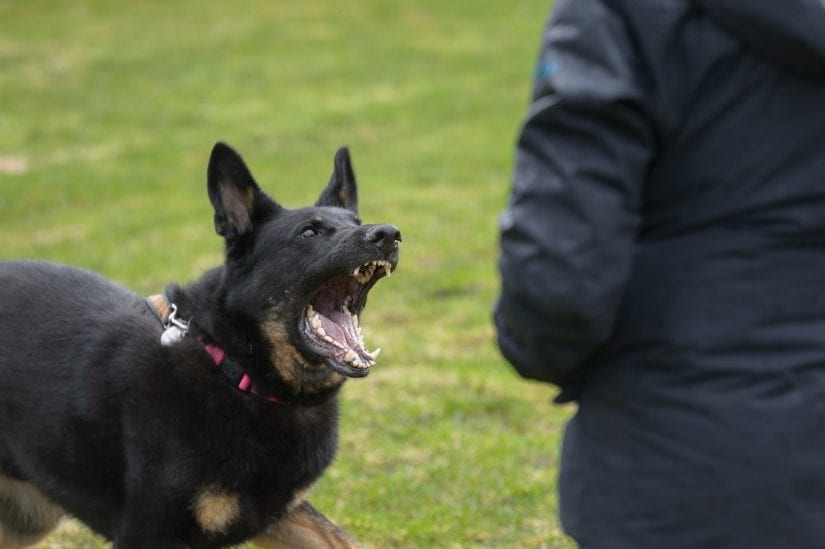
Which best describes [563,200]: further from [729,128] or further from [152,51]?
[152,51]

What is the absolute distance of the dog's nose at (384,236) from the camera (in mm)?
4367

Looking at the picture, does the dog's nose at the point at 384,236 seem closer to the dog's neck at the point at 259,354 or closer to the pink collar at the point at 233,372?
the dog's neck at the point at 259,354

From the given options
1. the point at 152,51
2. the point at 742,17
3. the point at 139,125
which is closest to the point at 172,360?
the point at 742,17

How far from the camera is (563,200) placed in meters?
2.60

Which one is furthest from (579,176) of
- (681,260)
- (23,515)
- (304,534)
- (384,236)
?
(23,515)

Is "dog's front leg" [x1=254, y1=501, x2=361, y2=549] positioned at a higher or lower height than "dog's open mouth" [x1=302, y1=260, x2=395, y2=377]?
lower

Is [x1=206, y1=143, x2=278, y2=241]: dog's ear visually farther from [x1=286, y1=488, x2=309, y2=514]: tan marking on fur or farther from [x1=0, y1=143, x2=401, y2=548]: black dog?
[x1=286, y1=488, x2=309, y2=514]: tan marking on fur

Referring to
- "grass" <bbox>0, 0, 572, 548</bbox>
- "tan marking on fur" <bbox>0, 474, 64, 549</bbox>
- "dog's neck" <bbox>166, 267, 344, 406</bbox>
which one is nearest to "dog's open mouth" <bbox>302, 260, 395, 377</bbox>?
"dog's neck" <bbox>166, 267, 344, 406</bbox>

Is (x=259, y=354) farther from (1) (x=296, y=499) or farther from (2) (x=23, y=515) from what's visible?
(2) (x=23, y=515)

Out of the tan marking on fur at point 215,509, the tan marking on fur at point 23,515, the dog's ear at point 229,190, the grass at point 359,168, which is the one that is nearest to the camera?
the tan marking on fur at point 215,509

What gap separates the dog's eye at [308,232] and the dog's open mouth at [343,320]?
0.18 meters

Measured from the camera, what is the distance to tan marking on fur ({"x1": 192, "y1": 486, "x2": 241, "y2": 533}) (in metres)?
4.23

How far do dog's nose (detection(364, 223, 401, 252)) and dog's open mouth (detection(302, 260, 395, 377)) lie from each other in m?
0.06

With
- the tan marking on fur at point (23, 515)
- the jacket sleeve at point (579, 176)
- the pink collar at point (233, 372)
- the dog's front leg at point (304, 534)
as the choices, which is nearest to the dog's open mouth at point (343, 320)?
the pink collar at point (233, 372)
